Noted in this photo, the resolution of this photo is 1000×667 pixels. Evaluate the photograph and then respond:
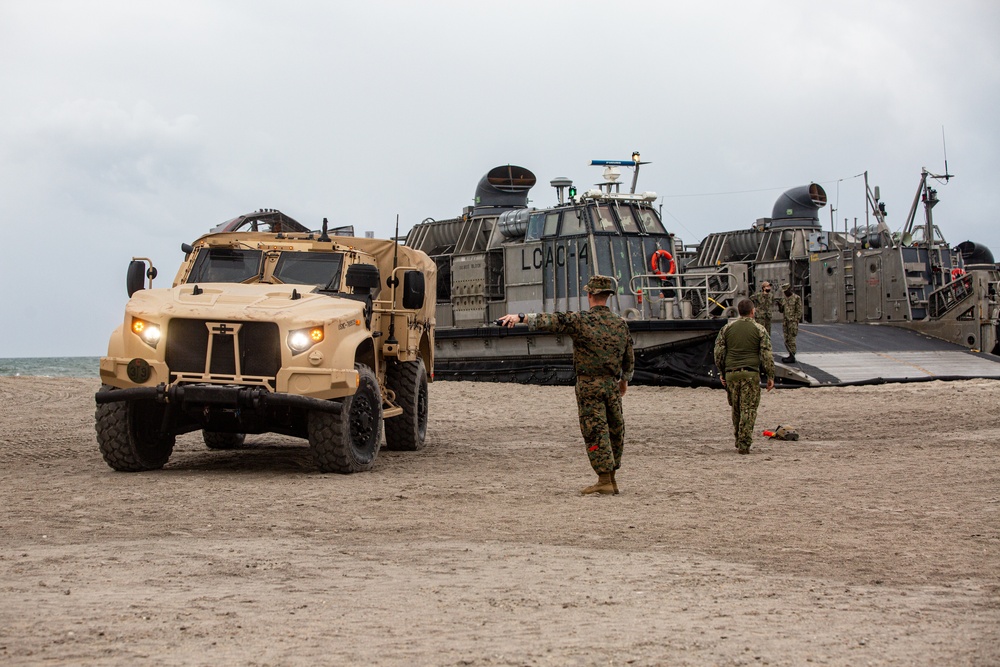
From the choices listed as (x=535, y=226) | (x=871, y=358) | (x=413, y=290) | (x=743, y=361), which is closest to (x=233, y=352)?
(x=413, y=290)

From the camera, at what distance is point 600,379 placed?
31.2ft

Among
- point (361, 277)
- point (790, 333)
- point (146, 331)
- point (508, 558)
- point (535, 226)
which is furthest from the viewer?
point (535, 226)

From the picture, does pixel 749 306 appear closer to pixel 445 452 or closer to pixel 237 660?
pixel 445 452

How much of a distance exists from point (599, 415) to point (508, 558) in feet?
9.10

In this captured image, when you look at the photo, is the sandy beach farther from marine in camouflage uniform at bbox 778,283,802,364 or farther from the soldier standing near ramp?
marine in camouflage uniform at bbox 778,283,802,364

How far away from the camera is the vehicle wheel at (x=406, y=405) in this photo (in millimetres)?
13125

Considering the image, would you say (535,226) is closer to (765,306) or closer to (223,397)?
(765,306)

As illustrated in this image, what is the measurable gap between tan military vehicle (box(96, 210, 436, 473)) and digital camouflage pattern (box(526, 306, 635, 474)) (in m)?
2.03

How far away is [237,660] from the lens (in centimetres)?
462

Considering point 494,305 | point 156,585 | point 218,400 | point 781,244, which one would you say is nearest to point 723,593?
point 156,585

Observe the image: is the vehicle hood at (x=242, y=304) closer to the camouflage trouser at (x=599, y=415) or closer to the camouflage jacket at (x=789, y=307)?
the camouflage trouser at (x=599, y=415)

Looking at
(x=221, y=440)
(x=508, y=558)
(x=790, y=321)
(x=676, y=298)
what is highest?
(x=676, y=298)

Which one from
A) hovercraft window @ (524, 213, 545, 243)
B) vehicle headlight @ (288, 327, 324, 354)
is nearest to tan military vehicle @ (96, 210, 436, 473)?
vehicle headlight @ (288, 327, 324, 354)

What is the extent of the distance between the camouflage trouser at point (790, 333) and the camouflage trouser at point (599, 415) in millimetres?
13091
